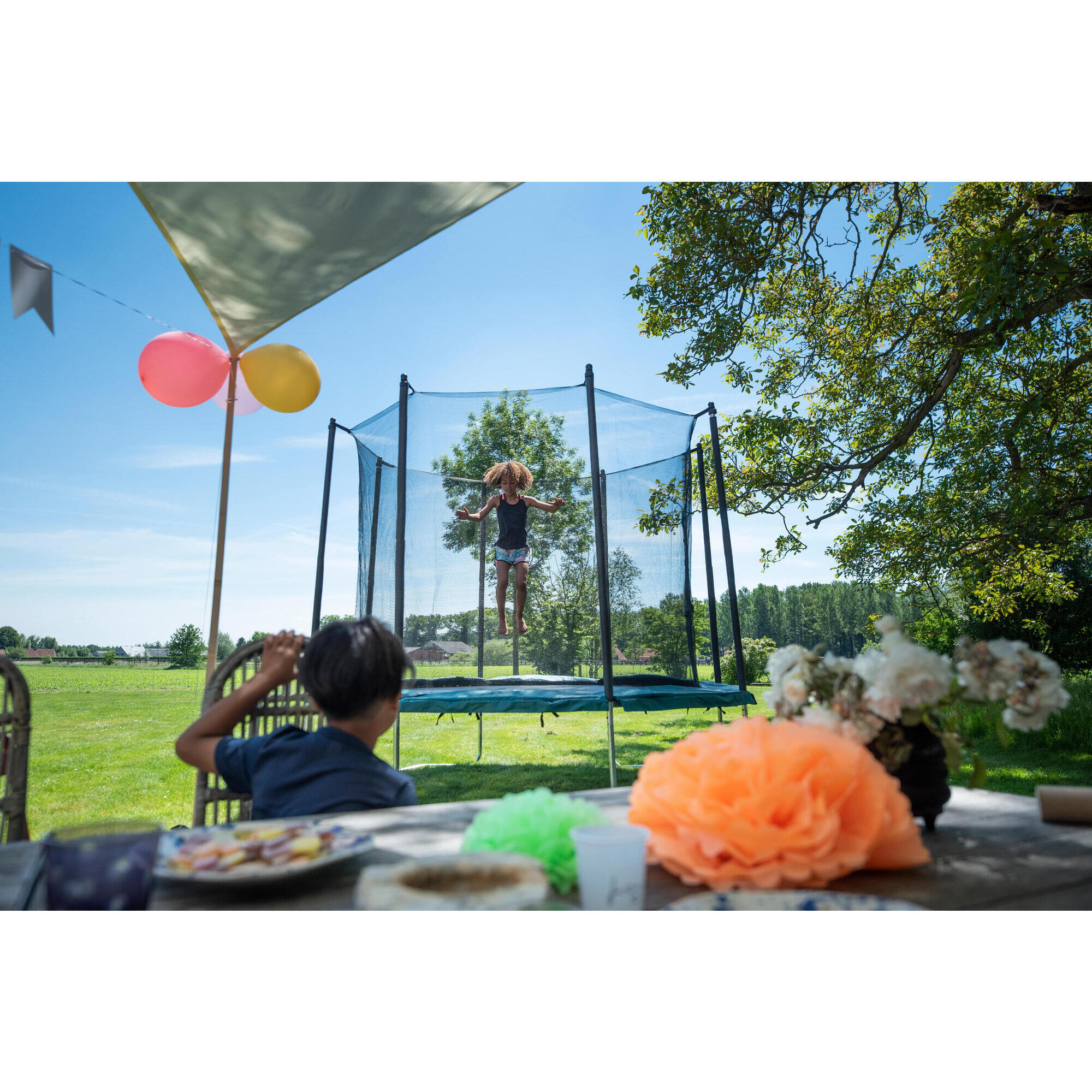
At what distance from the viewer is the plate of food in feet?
2.12

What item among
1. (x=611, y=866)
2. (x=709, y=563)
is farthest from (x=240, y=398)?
(x=611, y=866)

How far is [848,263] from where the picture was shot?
5059mm

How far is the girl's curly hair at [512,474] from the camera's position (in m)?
4.36

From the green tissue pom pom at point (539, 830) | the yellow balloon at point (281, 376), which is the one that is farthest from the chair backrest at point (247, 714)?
the yellow balloon at point (281, 376)

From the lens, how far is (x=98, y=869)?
54 cm

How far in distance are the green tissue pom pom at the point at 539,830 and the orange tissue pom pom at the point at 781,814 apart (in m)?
0.10

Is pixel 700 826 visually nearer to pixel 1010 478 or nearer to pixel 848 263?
pixel 1010 478

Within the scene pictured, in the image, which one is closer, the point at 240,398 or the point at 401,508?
the point at 240,398

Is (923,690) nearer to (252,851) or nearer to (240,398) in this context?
(252,851)

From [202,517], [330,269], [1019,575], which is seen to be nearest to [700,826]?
[330,269]

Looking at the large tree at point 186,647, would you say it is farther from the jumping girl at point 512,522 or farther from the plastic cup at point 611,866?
the plastic cup at point 611,866

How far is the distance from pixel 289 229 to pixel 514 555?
256cm

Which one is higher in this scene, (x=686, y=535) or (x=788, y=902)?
(x=686, y=535)
